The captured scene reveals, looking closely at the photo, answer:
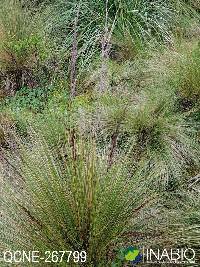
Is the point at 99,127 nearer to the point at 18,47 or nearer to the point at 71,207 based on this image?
the point at 71,207

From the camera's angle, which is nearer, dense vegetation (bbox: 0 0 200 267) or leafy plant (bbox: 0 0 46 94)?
dense vegetation (bbox: 0 0 200 267)

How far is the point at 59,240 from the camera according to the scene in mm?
2113

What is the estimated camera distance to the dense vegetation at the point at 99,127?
217cm

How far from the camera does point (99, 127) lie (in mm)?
3363

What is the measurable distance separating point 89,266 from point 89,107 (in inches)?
73.6

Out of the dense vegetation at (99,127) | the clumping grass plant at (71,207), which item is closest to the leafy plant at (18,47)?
the dense vegetation at (99,127)

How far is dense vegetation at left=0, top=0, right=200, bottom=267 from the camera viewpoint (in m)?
2.17

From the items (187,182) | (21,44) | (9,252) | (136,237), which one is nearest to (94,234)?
(136,237)

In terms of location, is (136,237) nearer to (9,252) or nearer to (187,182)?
(9,252)

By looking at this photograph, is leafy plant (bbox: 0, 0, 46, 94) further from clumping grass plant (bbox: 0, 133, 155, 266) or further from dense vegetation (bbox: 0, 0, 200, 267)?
clumping grass plant (bbox: 0, 133, 155, 266)

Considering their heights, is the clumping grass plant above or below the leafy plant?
below

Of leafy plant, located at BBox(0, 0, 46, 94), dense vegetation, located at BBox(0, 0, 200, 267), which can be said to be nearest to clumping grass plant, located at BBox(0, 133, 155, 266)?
dense vegetation, located at BBox(0, 0, 200, 267)

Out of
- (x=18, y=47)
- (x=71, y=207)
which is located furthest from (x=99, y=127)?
(x=18, y=47)

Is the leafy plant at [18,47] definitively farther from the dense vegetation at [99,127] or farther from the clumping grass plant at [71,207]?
the clumping grass plant at [71,207]
